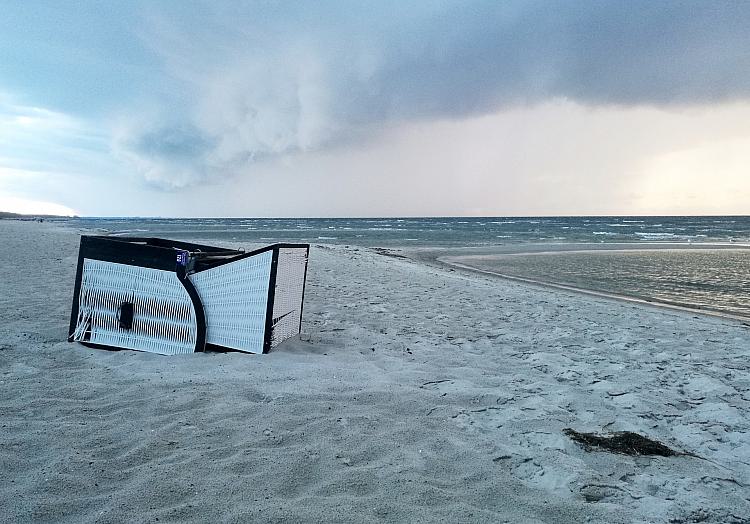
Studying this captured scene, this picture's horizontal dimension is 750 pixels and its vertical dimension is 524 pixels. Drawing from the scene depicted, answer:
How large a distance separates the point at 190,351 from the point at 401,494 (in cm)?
284

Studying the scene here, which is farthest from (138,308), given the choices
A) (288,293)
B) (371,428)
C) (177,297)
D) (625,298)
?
(625,298)

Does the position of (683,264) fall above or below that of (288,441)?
above

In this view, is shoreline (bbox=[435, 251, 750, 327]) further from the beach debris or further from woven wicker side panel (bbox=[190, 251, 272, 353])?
woven wicker side panel (bbox=[190, 251, 272, 353])

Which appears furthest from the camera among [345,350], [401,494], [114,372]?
[345,350]

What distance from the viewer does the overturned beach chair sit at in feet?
14.0

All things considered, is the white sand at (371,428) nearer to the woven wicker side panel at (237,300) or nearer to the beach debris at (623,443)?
the beach debris at (623,443)

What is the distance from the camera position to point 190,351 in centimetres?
440

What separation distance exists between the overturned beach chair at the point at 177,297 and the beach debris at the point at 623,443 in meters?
2.82

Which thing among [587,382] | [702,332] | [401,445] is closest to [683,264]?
[702,332]

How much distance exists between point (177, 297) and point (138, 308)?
0.47 metres

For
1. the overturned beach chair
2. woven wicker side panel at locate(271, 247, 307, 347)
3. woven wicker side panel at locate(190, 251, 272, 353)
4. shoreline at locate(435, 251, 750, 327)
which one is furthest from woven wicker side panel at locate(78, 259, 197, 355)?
shoreline at locate(435, 251, 750, 327)

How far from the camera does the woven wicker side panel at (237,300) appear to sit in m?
4.24

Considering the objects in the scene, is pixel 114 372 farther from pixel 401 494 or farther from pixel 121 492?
pixel 401 494

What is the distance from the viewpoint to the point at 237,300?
4332mm
